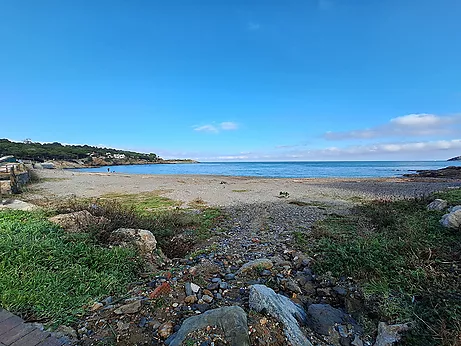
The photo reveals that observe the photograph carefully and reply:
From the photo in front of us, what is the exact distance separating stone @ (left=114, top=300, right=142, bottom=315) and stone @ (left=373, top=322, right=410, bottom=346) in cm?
288

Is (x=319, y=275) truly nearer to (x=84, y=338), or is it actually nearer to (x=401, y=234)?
(x=401, y=234)

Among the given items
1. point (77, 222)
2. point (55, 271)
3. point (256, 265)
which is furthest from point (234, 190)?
point (55, 271)

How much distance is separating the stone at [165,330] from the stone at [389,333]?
2317 mm

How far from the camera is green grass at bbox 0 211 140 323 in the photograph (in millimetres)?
3164

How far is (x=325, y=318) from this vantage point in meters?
3.21

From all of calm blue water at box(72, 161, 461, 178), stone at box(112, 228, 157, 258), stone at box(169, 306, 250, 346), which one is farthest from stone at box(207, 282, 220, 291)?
calm blue water at box(72, 161, 461, 178)

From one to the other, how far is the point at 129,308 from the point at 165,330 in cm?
70

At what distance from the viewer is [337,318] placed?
3.23 meters

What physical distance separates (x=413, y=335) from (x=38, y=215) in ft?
25.7

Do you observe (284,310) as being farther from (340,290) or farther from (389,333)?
(340,290)

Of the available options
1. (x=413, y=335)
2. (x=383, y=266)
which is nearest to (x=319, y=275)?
(x=383, y=266)

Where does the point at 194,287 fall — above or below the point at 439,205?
below

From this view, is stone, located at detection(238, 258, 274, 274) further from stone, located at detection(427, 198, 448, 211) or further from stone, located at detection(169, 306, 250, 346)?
stone, located at detection(427, 198, 448, 211)

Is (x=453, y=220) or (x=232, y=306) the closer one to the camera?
(x=232, y=306)
